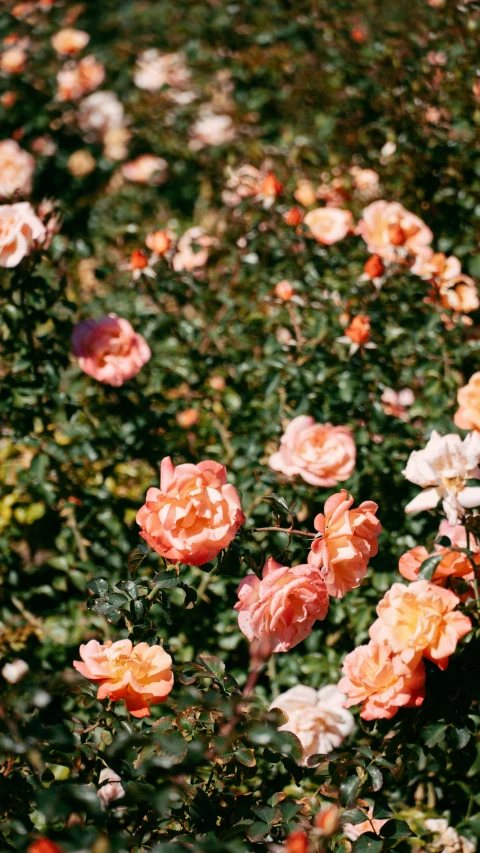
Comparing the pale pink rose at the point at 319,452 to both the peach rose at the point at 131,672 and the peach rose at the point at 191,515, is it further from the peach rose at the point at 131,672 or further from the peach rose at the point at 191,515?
the peach rose at the point at 131,672

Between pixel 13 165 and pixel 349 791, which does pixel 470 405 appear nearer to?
pixel 349 791

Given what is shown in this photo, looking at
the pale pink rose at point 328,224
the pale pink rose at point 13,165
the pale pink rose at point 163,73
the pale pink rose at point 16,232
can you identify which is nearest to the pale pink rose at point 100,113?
the pale pink rose at point 163,73

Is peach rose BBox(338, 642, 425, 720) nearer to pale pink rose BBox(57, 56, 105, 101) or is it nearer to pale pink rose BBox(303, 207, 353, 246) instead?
pale pink rose BBox(303, 207, 353, 246)

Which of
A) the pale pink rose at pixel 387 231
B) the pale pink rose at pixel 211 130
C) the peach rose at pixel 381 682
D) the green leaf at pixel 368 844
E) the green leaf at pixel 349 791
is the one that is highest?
the pale pink rose at pixel 387 231

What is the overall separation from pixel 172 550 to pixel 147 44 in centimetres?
356

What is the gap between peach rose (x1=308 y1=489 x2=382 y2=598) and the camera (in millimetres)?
1202

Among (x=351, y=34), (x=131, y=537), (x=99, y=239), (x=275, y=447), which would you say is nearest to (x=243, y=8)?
(x=351, y=34)

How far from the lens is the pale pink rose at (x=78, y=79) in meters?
3.67

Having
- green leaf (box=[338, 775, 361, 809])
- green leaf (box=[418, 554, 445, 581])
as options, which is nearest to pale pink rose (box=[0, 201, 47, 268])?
green leaf (box=[418, 554, 445, 581])

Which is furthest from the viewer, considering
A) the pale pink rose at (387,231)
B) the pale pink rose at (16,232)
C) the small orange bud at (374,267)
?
the pale pink rose at (387,231)

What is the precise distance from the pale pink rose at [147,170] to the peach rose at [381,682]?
2.70 m

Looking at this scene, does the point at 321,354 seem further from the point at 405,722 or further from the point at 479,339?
the point at 405,722

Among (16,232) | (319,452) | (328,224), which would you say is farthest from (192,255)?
(319,452)

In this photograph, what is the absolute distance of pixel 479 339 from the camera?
2340 mm
